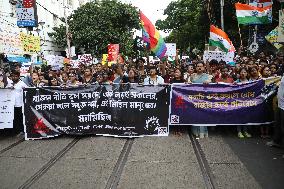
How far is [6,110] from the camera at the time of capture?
9023 mm

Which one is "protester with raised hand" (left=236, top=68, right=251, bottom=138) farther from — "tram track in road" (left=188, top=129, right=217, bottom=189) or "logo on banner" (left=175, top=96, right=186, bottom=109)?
"logo on banner" (left=175, top=96, right=186, bottom=109)

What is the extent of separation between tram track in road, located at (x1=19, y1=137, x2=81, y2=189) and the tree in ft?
101

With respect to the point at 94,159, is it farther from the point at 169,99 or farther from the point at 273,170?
the point at 273,170

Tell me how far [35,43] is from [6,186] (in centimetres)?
848

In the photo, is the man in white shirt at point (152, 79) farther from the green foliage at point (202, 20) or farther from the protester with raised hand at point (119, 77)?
the green foliage at point (202, 20)

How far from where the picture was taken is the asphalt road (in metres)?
5.83

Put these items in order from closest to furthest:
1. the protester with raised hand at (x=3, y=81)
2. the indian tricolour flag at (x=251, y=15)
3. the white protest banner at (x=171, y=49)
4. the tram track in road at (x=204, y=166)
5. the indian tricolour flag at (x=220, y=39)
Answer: the tram track in road at (x=204, y=166), the protester with raised hand at (x=3, y=81), the indian tricolour flag at (x=220, y=39), the white protest banner at (x=171, y=49), the indian tricolour flag at (x=251, y=15)

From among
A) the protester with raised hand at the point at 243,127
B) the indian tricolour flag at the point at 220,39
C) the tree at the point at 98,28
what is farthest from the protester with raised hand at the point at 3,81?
the tree at the point at 98,28

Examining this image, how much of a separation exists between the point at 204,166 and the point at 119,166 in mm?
1545

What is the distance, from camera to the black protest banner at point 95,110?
8.76 m

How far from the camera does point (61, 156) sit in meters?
7.37

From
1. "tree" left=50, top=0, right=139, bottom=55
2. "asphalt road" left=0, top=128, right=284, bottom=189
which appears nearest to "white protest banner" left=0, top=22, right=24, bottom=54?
"tree" left=50, top=0, right=139, bottom=55

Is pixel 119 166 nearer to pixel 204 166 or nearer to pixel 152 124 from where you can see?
pixel 204 166

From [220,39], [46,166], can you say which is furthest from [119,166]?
[220,39]
